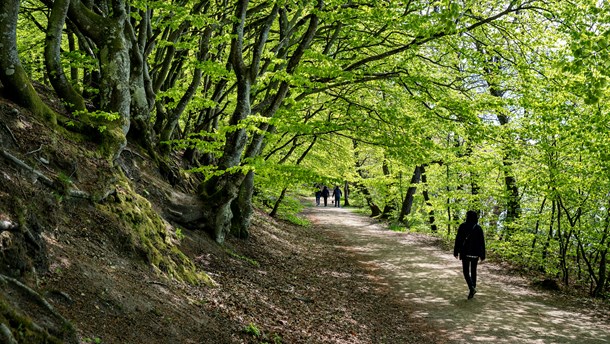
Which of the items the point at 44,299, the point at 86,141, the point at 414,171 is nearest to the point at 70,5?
the point at 86,141

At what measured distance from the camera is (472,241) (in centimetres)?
985

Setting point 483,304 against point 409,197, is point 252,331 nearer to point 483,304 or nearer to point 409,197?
point 483,304

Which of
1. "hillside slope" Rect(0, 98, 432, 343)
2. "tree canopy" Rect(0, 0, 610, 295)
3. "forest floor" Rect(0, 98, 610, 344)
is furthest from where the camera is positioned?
"tree canopy" Rect(0, 0, 610, 295)

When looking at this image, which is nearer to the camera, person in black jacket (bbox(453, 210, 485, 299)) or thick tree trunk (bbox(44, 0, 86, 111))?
thick tree trunk (bbox(44, 0, 86, 111))

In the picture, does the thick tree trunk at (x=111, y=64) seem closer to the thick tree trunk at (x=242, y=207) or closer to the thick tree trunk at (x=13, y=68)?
the thick tree trunk at (x=13, y=68)

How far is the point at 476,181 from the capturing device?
16297 millimetres

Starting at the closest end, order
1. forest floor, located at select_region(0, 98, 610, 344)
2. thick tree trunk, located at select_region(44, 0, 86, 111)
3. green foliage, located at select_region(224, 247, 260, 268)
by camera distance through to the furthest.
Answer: forest floor, located at select_region(0, 98, 610, 344)
thick tree trunk, located at select_region(44, 0, 86, 111)
green foliage, located at select_region(224, 247, 260, 268)

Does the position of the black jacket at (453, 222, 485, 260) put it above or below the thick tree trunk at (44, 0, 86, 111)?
below

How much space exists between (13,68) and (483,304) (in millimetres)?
10054

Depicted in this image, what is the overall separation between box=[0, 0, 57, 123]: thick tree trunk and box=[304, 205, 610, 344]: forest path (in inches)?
315

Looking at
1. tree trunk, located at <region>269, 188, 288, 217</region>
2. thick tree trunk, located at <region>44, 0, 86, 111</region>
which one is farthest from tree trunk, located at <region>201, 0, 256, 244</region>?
tree trunk, located at <region>269, 188, 288, 217</region>

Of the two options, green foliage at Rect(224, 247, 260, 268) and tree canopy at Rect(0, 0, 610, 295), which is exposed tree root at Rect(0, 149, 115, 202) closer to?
tree canopy at Rect(0, 0, 610, 295)

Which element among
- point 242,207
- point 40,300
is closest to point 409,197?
point 242,207

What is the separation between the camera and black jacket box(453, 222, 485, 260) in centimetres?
977
